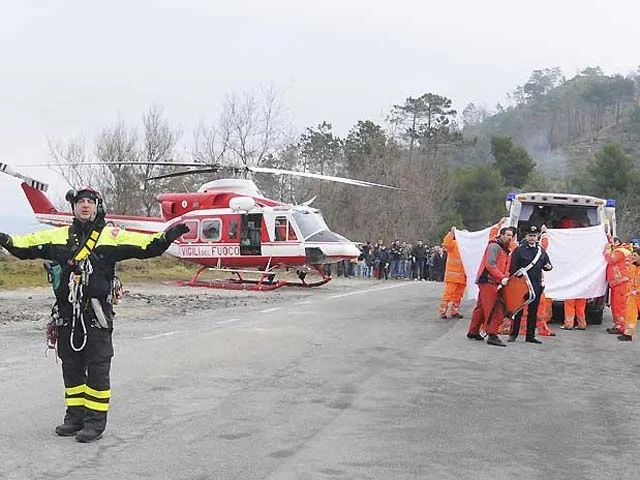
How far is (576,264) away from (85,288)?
39.6 ft

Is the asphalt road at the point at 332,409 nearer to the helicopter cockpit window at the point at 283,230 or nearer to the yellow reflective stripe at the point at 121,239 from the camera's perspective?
the yellow reflective stripe at the point at 121,239

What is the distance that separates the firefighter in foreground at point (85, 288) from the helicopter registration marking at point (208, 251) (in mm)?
20408

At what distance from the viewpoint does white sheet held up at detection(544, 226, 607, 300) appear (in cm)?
1625

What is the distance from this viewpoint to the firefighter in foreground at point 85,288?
21.2 feet

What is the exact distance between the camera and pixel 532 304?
1362 centimetres

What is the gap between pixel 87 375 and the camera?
6.53 m

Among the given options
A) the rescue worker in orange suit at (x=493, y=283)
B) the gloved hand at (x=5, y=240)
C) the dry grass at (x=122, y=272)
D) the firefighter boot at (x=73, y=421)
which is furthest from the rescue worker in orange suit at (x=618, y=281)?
the dry grass at (x=122, y=272)

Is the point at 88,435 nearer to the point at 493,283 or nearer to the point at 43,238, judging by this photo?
the point at 43,238

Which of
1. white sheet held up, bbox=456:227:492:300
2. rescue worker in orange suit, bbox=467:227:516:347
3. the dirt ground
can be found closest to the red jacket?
rescue worker in orange suit, bbox=467:227:516:347

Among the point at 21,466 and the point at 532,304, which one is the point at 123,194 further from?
the point at 21,466

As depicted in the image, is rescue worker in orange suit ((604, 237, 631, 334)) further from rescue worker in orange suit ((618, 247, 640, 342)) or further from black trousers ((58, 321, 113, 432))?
black trousers ((58, 321, 113, 432))

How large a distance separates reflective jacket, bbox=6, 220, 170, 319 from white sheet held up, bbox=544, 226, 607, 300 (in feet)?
37.0

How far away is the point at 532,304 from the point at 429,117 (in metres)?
71.6

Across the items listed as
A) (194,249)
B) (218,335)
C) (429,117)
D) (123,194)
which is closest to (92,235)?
(218,335)
